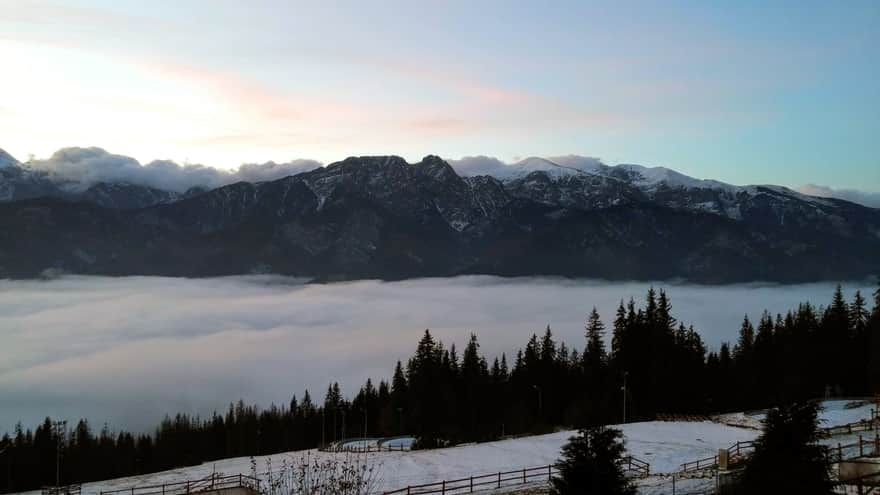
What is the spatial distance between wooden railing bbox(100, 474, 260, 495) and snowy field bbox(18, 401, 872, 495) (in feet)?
9.48

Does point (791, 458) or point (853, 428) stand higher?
point (791, 458)

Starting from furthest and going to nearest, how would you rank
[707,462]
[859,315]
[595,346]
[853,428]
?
[595,346]
[859,315]
[853,428]
[707,462]

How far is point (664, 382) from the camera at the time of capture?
3140 inches

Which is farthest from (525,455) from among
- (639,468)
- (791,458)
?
(791,458)

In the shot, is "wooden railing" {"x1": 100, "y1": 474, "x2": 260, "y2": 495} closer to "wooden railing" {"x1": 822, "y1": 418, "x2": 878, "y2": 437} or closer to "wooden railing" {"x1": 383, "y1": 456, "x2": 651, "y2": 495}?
"wooden railing" {"x1": 383, "y1": 456, "x2": 651, "y2": 495}

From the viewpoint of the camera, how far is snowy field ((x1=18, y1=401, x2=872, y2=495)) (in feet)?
154

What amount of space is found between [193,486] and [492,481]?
808 inches

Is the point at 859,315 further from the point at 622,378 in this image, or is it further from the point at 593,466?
the point at 593,466

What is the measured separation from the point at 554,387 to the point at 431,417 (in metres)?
19.8

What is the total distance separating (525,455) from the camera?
52.8 m

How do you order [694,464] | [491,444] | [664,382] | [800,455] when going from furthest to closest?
[664,382]
[491,444]
[694,464]
[800,455]

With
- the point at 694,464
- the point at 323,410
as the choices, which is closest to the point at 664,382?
the point at 694,464

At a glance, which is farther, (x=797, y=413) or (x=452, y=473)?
(x=452, y=473)

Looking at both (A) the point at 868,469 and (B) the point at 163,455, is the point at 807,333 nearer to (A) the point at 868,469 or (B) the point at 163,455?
(A) the point at 868,469
